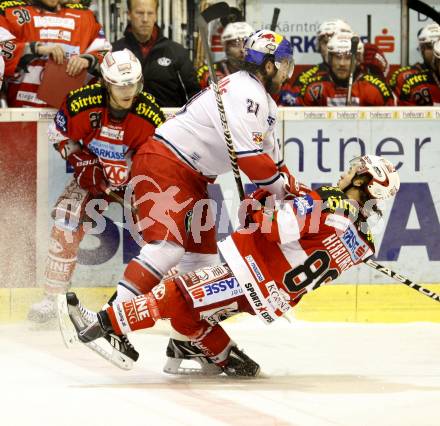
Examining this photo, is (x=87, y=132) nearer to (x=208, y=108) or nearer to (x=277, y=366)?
(x=208, y=108)

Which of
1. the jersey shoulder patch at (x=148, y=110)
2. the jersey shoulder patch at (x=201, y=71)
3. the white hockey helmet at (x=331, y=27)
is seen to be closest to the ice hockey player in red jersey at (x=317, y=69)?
the white hockey helmet at (x=331, y=27)

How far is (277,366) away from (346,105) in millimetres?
2355

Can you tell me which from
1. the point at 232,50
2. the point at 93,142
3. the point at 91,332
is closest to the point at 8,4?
the point at 93,142

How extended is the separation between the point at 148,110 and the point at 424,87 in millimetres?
2072

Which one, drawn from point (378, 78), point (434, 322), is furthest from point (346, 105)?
point (434, 322)

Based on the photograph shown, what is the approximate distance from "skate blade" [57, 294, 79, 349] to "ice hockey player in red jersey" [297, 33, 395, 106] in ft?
9.60

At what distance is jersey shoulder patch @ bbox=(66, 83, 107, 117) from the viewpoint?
7117mm

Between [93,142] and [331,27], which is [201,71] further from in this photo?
[93,142]

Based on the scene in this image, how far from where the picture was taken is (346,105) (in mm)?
8219

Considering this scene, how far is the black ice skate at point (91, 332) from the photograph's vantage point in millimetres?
5762

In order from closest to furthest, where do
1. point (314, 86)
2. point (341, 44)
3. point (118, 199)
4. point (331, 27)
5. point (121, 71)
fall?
point (121, 71) < point (118, 199) < point (314, 86) < point (341, 44) < point (331, 27)

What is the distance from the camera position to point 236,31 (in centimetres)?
848

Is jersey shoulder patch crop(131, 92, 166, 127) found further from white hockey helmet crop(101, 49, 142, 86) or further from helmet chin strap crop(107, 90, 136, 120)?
white hockey helmet crop(101, 49, 142, 86)

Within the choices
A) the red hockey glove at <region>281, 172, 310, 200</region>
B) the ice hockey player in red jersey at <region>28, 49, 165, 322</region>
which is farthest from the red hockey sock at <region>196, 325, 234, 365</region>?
the ice hockey player in red jersey at <region>28, 49, 165, 322</region>
